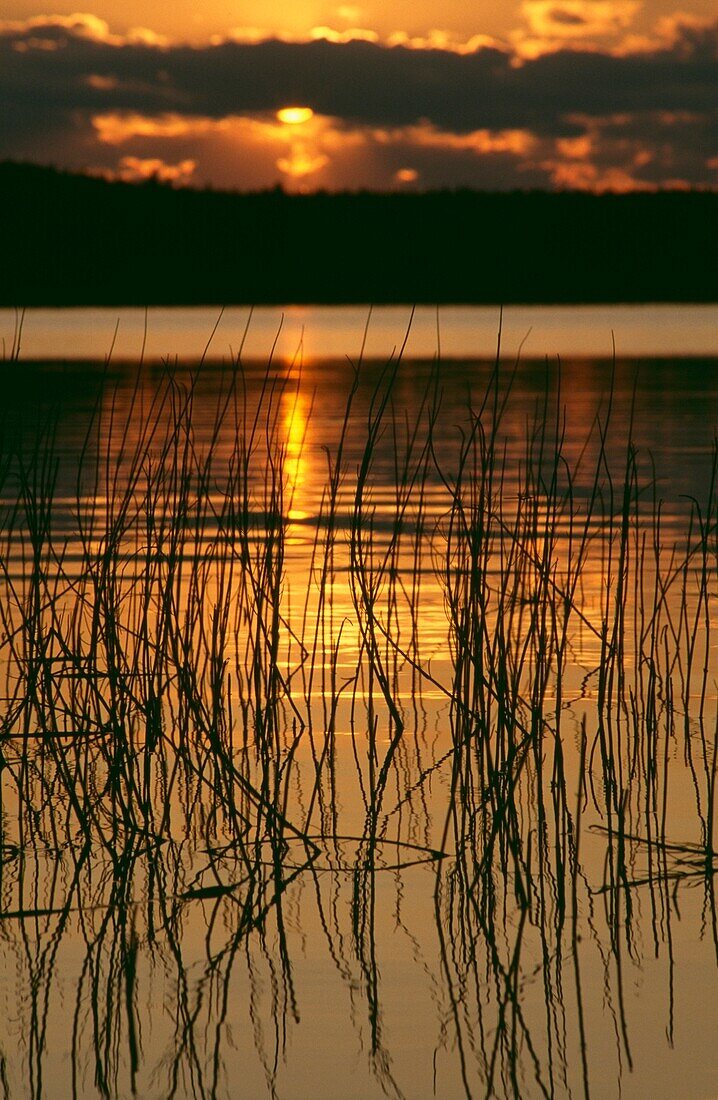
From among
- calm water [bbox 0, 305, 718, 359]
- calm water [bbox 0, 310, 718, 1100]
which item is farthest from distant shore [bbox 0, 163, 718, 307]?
calm water [bbox 0, 310, 718, 1100]

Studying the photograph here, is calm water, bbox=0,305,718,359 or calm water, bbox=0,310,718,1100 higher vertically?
calm water, bbox=0,305,718,359

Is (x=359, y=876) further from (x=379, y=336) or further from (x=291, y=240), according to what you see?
(x=291, y=240)

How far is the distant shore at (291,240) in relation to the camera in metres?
56.2

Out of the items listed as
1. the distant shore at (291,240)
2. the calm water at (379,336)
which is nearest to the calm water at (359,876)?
the calm water at (379,336)

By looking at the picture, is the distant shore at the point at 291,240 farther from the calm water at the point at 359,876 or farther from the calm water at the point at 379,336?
the calm water at the point at 359,876

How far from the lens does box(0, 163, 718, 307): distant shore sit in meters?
56.2

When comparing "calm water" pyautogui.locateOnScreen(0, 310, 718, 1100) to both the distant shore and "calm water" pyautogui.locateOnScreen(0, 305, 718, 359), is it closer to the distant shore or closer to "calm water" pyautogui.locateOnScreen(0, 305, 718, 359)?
"calm water" pyautogui.locateOnScreen(0, 305, 718, 359)

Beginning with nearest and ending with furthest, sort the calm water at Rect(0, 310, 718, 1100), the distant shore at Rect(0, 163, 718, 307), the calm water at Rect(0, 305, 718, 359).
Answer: the calm water at Rect(0, 310, 718, 1100), the calm water at Rect(0, 305, 718, 359), the distant shore at Rect(0, 163, 718, 307)

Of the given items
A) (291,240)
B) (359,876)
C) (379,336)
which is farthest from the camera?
(291,240)

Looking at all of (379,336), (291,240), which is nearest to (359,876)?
(379,336)

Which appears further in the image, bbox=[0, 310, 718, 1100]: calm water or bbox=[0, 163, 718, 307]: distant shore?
bbox=[0, 163, 718, 307]: distant shore

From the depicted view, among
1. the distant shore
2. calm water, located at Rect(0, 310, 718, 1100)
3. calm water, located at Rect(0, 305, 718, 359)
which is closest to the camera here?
calm water, located at Rect(0, 310, 718, 1100)

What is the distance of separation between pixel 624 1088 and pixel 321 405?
41.5ft

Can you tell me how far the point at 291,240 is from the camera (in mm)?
57469
